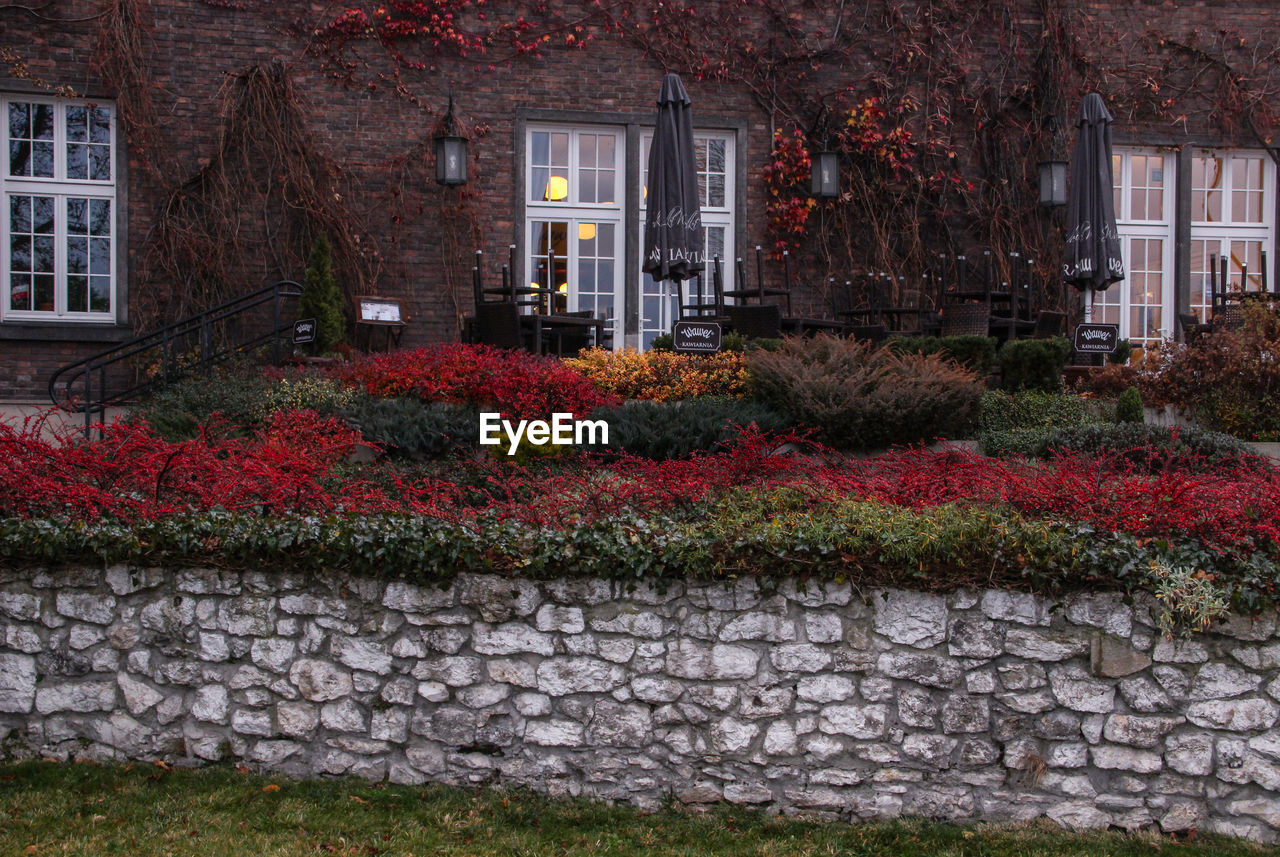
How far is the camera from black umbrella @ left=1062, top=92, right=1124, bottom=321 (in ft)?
36.8

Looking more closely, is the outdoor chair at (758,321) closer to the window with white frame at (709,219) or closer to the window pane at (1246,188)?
the window with white frame at (709,219)

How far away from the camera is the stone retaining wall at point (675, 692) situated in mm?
4402

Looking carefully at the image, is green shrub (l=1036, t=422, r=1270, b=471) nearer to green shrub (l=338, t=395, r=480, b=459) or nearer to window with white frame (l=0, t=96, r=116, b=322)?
green shrub (l=338, t=395, r=480, b=459)

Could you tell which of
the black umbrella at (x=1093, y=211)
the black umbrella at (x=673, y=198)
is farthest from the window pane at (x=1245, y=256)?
the black umbrella at (x=673, y=198)

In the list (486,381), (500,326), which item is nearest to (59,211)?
(500,326)

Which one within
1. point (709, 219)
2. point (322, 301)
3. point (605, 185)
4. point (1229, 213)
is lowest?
point (322, 301)

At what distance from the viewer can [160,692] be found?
15.7ft

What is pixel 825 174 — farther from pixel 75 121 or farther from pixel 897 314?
pixel 75 121

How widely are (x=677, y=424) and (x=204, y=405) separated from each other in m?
3.69

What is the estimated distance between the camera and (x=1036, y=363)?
9.57 meters

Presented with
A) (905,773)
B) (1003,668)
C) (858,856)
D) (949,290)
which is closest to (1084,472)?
(1003,668)

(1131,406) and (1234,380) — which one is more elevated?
(1234,380)

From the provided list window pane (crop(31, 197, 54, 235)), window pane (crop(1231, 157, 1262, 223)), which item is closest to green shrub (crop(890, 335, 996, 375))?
window pane (crop(1231, 157, 1262, 223))

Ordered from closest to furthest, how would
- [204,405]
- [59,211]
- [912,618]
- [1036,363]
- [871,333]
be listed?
[912,618]
[204,405]
[1036,363]
[871,333]
[59,211]
